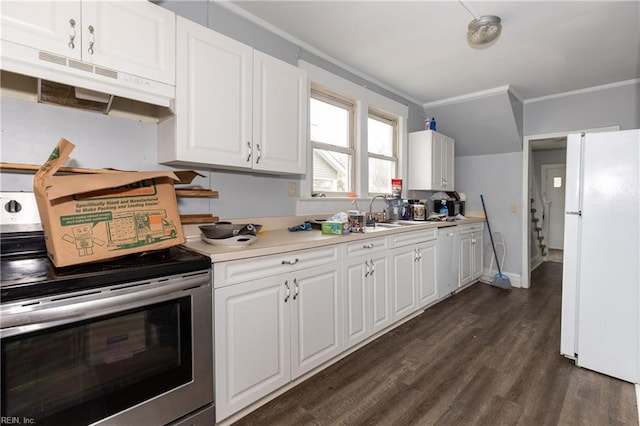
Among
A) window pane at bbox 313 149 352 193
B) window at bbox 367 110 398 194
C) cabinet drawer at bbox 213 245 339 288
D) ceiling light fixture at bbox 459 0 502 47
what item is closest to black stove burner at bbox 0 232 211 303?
cabinet drawer at bbox 213 245 339 288

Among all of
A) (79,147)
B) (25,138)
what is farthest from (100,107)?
(25,138)

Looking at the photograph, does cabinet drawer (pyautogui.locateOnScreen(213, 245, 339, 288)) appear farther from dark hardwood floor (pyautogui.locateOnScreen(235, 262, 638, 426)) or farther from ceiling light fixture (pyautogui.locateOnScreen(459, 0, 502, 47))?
ceiling light fixture (pyautogui.locateOnScreen(459, 0, 502, 47))

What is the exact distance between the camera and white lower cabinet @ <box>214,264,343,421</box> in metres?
1.48

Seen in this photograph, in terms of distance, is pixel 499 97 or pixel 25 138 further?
pixel 499 97

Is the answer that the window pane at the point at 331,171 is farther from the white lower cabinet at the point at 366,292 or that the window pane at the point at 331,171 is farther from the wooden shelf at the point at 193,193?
the wooden shelf at the point at 193,193

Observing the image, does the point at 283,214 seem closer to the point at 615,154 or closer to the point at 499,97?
the point at 615,154

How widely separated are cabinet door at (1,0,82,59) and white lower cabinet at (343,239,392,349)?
5.96 feet

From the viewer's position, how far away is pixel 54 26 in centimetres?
123

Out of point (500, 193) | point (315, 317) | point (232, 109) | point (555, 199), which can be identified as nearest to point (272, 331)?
point (315, 317)

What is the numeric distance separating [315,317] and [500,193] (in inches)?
144

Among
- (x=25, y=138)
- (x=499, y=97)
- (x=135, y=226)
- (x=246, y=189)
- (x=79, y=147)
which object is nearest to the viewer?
(x=135, y=226)

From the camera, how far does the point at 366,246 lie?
226 centimetres

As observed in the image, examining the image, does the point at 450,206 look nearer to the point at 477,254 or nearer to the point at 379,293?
the point at 477,254

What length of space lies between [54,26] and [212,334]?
1486 millimetres
